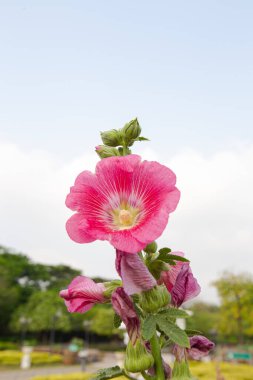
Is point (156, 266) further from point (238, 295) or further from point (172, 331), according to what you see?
point (238, 295)

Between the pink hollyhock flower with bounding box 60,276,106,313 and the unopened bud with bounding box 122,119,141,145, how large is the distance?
52cm

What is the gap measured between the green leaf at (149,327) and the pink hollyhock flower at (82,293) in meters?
0.20

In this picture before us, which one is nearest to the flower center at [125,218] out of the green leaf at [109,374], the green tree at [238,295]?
the green leaf at [109,374]

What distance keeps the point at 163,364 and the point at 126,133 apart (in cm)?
78

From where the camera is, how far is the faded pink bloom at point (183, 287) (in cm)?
131

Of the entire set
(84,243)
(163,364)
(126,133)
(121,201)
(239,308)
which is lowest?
(163,364)

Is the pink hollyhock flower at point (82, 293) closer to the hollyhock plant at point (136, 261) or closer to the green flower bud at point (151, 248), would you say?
the hollyhock plant at point (136, 261)

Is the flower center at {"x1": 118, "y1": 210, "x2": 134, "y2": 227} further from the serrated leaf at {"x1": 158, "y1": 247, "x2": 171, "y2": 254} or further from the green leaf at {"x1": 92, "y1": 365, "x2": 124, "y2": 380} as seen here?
the green leaf at {"x1": 92, "y1": 365, "x2": 124, "y2": 380}

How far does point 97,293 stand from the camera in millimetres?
1280

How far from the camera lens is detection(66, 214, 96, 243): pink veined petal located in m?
1.17

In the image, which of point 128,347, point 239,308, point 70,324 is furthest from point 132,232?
point 70,324

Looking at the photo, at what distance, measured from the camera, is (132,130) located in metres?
1.41

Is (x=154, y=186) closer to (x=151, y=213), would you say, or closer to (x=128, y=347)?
(x=151, y=213)

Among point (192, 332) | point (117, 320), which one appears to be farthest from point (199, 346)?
point (117, 320)
